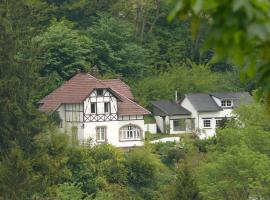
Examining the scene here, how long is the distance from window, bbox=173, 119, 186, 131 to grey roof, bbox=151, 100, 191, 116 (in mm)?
417

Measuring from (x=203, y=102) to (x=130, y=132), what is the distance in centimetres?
540

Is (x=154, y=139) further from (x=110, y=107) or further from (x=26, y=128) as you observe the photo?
(x=26, y=128)

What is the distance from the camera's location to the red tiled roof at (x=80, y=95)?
3842 cm

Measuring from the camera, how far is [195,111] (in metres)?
42.5

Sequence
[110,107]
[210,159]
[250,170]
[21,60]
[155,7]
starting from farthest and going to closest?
[155,7]
[110,107]
[21,60]
[210,159]
[250,170]

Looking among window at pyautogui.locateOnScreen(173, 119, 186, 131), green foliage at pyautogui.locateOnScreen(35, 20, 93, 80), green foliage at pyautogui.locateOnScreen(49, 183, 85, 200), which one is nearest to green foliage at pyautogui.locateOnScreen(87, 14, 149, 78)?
green foliage at pyautogui.locateOnScreen(35, 20, 93, 80)

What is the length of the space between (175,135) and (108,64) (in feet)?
22.1

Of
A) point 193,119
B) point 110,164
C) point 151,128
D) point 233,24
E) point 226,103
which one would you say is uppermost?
point 226,103

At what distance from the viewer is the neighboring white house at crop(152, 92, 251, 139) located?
4178cm

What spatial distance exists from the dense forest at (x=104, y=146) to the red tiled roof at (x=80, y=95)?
0.74 metres

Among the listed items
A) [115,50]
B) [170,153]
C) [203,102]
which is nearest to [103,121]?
[170,153]

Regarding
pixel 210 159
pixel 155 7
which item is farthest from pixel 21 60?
pixel 155 7

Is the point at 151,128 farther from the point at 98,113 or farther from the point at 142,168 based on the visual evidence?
the point at 142,168

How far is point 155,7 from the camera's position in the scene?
164ft
